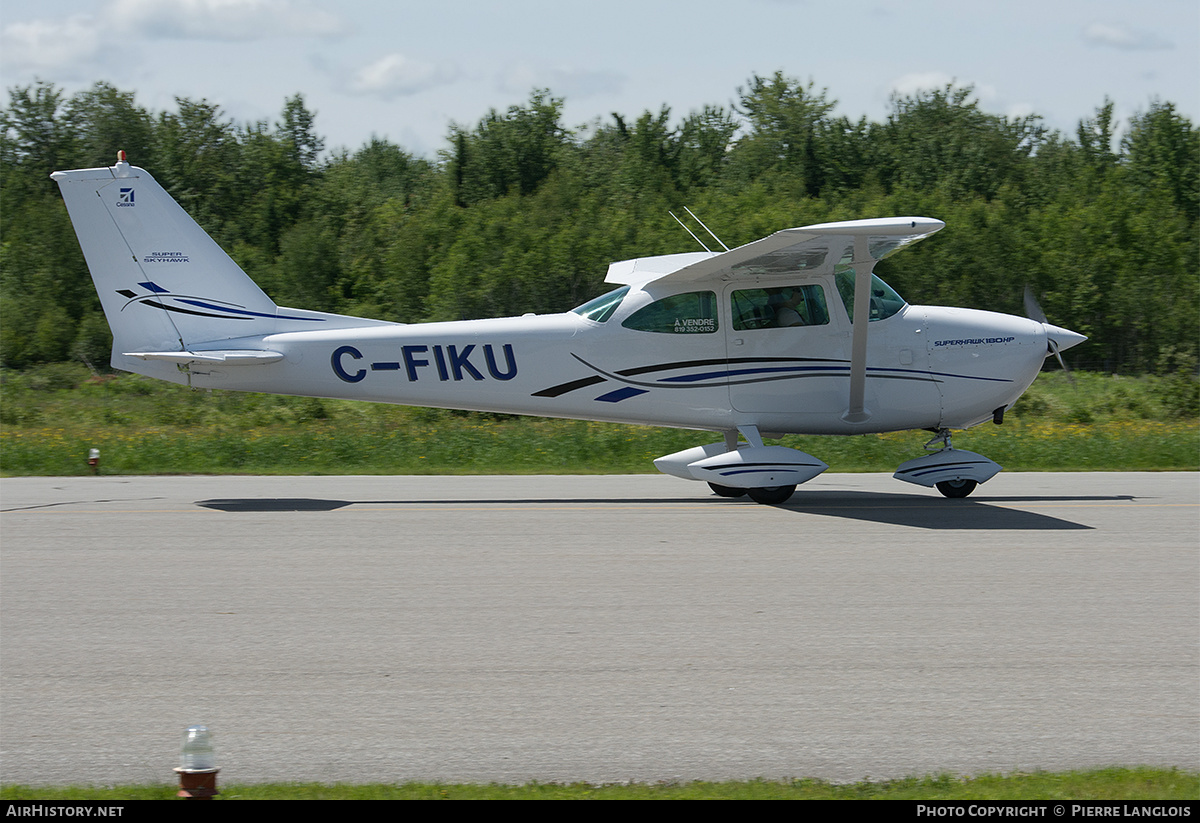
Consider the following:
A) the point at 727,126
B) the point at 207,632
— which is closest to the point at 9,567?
the point at 207,632

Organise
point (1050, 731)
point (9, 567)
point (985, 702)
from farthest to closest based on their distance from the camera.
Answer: point (9, 567) < point (985, 702) < point (1050, 731)

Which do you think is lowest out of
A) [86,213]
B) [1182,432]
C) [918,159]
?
[1182,432]

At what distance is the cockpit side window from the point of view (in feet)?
36.7

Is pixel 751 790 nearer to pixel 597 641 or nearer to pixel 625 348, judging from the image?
pixel 597 641

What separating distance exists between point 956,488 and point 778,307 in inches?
107

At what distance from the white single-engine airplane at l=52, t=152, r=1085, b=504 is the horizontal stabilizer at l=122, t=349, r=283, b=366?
3 centimetres

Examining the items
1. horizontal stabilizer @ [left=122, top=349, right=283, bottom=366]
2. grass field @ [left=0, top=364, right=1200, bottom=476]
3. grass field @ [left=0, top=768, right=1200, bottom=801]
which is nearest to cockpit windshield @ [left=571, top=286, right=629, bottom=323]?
horizontal stabilizer @ [left=122, top=349, right=283, bottom=366]

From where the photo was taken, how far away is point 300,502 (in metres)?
11.4

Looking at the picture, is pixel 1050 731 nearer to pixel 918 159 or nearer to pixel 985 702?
pixel 985 702

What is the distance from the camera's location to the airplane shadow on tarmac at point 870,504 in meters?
9.98

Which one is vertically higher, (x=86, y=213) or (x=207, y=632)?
(x=86, y=213)

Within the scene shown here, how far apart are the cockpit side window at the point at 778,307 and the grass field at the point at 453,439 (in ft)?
12.2

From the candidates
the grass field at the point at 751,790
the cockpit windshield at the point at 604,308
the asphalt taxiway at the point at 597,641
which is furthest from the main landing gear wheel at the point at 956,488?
the grass field at the point at 751,790

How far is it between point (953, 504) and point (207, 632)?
7626mm
